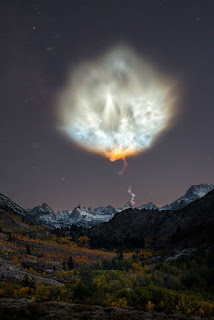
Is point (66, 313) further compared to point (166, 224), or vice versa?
point (166, 224)

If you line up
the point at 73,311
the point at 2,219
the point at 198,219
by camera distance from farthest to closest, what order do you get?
the point at 2,219 → the point at 198,219 → the point at 73,311

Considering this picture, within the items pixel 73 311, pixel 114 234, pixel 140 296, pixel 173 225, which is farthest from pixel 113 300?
pixel 114 234

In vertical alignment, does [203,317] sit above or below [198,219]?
below

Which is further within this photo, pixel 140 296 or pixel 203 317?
pixel 140 296

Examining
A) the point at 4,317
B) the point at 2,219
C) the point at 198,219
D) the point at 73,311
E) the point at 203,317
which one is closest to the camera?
the point at 4,317

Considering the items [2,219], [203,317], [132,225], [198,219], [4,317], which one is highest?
[2,219]

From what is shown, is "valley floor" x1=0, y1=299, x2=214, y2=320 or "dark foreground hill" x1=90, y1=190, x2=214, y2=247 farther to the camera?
"dark foreground hill" x1=90, y1=190, x2=214, y2=247

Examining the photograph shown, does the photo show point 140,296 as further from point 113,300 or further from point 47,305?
point 47,305

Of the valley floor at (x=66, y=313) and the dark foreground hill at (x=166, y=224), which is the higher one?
the dark foreground hill at (x=166, y=224)

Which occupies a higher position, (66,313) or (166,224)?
(166,224)

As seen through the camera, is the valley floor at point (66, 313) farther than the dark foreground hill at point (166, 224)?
No

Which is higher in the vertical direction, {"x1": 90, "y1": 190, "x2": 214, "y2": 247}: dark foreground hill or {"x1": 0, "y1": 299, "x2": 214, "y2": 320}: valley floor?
{"x1": 90, "y1": 190, "x2": 214, "y2": 247}: dark foreground hill
